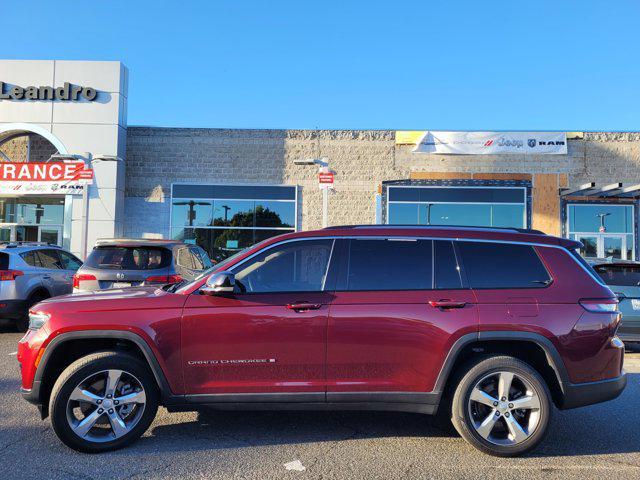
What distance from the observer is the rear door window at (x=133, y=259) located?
772 centimetres

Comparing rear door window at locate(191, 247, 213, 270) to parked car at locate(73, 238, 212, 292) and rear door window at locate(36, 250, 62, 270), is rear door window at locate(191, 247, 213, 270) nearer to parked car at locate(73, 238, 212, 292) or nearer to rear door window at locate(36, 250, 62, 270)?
parked car at locate(73, 238, 212, 292)

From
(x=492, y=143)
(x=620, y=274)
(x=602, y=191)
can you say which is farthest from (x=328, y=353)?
(x=602, y=191)

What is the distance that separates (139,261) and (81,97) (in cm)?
1330

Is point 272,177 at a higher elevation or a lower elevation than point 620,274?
higher

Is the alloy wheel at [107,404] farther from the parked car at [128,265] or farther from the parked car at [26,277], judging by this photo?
the parked car at [26,277]

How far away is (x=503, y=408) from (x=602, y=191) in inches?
629

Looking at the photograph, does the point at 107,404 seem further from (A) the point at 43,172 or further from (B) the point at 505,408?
(A) the point at 43,172

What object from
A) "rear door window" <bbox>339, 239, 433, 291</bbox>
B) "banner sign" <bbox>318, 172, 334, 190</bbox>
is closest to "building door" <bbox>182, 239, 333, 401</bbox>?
"rear door window" <bbox>339, 239, 433, 291</bbox>

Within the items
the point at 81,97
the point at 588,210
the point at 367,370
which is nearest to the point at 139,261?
the point at 367,370

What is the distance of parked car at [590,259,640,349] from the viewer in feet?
25.4

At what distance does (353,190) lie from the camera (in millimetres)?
19047

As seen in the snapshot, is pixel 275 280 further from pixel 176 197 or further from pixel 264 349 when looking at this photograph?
pixel 176 197

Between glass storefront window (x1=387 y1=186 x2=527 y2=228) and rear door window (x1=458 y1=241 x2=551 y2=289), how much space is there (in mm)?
14335

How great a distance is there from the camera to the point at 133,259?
7730 millimetres
